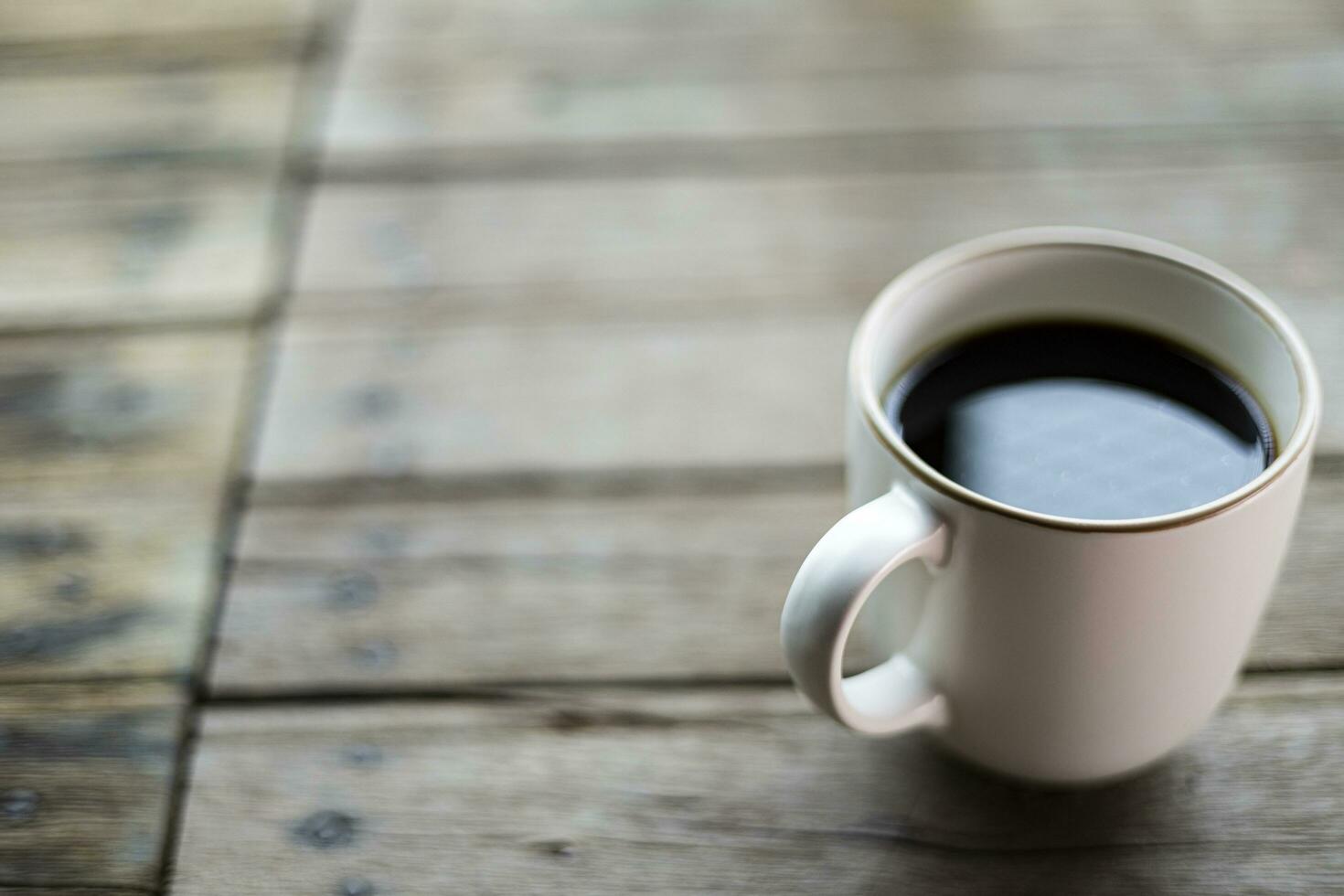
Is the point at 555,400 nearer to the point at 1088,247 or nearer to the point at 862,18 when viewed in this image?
the point at 1088,247

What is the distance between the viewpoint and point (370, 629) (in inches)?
20.2

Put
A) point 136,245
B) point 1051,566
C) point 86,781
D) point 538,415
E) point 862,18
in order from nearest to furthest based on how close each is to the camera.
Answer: point 1051,566
point 86,781
point 538,415
point 136,245
point 862,18

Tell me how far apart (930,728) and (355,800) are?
0.63 feet

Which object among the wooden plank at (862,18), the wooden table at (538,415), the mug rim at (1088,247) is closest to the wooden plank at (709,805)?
the wooden table at (538,415)

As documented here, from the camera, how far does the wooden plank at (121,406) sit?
590mm

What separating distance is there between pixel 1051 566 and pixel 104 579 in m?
0.37

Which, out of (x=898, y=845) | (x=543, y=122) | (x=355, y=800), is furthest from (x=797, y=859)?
(x=543, y=122)

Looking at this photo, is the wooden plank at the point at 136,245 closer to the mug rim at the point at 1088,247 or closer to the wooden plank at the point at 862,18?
the wooden plank at the point at 862,18

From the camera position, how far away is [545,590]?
20.7 inches

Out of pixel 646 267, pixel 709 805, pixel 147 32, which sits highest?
pixel 147 32

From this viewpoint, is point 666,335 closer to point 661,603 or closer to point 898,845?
point 661,603

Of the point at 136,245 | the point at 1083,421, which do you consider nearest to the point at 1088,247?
the point at 1083,421

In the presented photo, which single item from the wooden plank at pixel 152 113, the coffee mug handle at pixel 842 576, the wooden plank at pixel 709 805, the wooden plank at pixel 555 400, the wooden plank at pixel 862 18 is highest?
the wooden plank at pixel 862 18

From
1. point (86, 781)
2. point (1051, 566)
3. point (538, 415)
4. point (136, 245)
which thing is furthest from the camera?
point (136, 245)
